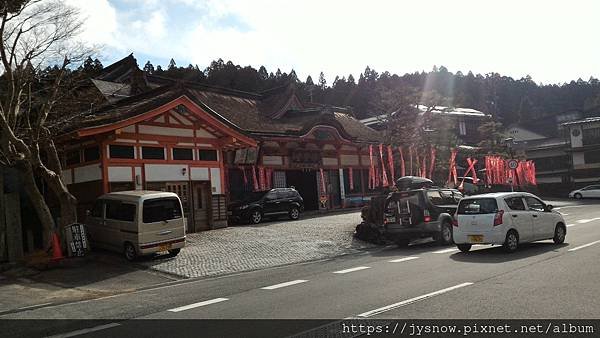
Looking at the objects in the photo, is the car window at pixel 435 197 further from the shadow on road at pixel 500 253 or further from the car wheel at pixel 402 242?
the shadow on road at pixel 500 253

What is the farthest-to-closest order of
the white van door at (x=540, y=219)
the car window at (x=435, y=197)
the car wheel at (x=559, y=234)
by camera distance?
the car window at (x=435, y=197)
the car wheel at (x=559, y=234)
the white van door at (x=540, y=219)

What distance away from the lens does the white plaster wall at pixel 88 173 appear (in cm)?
1830

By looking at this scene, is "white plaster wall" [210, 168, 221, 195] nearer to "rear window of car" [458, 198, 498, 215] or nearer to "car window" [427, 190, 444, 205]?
"car window" [427, 190, 444, 205]

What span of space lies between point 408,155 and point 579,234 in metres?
16.3

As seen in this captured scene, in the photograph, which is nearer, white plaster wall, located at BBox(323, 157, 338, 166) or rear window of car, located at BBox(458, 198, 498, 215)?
rear window of car, located at BBox(458, 198, 498, 215)

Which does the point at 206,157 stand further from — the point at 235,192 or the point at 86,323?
the point at 86,323

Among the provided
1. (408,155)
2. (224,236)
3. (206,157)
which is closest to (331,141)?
(408,155)

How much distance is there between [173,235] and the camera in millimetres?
15250

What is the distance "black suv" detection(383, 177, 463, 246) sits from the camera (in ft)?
51.0

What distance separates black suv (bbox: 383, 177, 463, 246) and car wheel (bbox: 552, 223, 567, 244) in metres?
3.11

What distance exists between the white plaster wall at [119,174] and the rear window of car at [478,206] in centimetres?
1190

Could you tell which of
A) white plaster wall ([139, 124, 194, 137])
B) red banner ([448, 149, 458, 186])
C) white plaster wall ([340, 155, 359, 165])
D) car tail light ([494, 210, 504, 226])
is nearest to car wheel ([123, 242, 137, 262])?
white plaster wall ([139, 124, 194, 137])

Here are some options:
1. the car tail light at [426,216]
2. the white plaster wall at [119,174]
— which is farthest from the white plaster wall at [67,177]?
the car tail light at [426,216]

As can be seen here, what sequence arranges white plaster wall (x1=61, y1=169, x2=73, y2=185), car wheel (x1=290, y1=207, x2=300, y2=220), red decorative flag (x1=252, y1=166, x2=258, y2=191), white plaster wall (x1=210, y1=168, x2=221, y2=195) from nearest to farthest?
white plaster wall (x1=61, y1=169, x2=73, y2=185)
white plaster wall (x1=210, y1=168, x2=221, y2=195)
car wheel (x1=290, y1=207, x2=300, y2=220)
red decorative flag (x1=252, y1=166, x2=258, y2=191)
